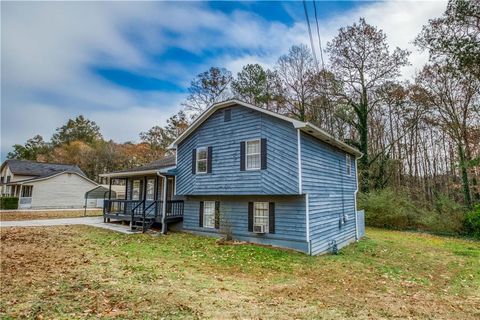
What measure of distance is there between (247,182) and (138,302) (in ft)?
22.3

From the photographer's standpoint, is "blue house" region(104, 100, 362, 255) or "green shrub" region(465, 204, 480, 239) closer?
"blue house" region(104, 100, 362, 255)

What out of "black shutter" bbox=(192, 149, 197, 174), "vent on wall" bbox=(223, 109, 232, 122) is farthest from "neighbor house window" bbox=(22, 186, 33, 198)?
"vent on wall" bbox=(223, 109, 232, 122)

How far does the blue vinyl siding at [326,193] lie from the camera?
10.5 m

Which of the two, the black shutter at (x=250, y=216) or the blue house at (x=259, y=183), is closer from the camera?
the blue house at (x=259, y=183)

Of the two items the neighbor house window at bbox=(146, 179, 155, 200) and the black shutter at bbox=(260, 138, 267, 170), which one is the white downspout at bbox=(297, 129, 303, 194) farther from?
the neighbor house window at bbox=(146, 179, 155, 200)

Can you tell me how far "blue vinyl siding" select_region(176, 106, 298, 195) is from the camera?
10.4m

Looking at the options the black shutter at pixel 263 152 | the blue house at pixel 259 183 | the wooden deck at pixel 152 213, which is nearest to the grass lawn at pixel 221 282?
the blue house at pixel 259 183

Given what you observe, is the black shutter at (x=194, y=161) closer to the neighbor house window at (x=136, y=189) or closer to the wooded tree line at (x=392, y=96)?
the neighbor house window at (x=136, y=189)

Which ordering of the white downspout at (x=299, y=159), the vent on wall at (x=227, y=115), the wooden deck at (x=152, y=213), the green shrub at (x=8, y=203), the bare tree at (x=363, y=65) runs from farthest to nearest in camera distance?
the green shrub at (x=8, y=203), the bare tree at (x=363, y=65), the wooden deck at (x=152, y=213), the vent on wall at (x=227, y=115), the white downspout at (x=299, y=159)

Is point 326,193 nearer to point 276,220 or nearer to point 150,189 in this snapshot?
point 276,220

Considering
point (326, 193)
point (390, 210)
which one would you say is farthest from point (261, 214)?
point (390, 210)

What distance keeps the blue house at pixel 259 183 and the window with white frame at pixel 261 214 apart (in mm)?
40

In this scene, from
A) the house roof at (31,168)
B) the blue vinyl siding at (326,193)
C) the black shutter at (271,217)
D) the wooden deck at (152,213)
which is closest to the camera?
the blue vinyl siding at (326,193)

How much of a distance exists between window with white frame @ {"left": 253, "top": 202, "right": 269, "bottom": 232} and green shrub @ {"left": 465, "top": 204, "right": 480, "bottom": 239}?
14246 millimetres
